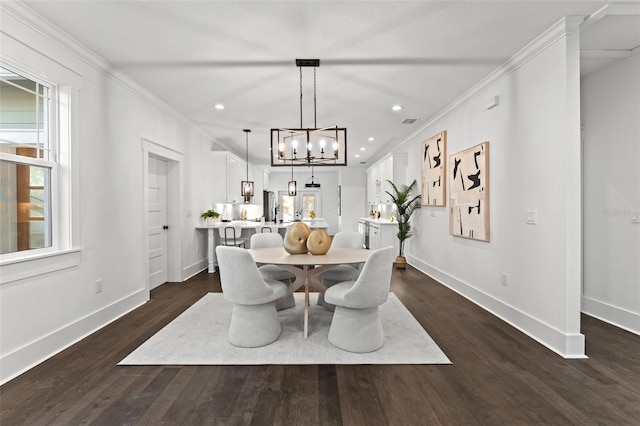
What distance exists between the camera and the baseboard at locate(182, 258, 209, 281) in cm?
527

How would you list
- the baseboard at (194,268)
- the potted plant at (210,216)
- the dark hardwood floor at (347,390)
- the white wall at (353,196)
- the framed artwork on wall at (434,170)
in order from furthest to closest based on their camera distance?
the white wall at (353,196) → the potted plant at (210,216) → the baseboard at (194,268) → the framed artwork on wall at (434,170) → the dark hardwood floor at (347,390)

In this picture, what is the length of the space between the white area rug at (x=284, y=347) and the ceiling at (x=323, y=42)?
8.82 ft

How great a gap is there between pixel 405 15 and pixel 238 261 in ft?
7.71

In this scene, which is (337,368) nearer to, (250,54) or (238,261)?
(238,261)

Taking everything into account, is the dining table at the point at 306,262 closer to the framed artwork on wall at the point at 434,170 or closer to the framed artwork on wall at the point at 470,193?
the framed artwork on wall at the point at 470,193

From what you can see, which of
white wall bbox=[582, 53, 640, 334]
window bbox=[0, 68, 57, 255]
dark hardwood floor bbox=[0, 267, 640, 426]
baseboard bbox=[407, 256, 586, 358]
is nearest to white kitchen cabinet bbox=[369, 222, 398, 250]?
baseboard bbox=[407, 256, 586, 358]

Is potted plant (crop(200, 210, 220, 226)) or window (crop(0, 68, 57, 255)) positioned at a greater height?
window (crop(0, 68, 57, 255))

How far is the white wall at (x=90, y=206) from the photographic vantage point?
2334mm

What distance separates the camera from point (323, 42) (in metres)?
2.87

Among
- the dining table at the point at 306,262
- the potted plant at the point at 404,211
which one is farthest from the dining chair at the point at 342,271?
the potted plant at the point at 404,211

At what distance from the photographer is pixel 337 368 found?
2359 mm

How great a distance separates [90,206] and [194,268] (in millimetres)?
2780

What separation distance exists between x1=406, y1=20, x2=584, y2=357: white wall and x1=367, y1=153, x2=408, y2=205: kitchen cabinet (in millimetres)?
2772

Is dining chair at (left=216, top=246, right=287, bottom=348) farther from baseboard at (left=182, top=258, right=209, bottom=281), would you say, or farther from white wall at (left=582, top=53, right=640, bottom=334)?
white wall at (left=582, top=53, right=640, bottom=334)
